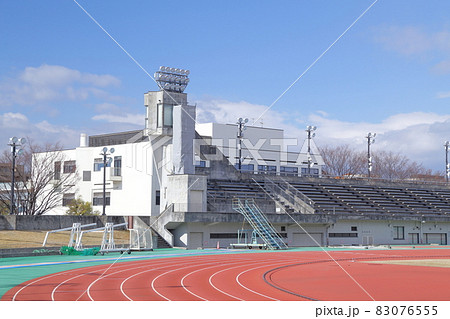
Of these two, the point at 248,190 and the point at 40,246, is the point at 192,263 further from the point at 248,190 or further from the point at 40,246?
the point at 248,190

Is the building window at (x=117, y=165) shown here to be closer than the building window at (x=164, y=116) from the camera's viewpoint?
No

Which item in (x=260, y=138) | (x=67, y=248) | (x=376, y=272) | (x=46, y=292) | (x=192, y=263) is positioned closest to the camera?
(x=46, y=292)

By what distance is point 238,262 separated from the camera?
32469 millimetres

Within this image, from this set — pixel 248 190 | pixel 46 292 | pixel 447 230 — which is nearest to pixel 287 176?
pixel 248 190

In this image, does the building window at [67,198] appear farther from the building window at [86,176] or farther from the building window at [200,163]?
the building window at [200,163]

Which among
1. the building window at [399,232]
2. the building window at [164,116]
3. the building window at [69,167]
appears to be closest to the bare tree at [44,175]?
the building window at [69,167]

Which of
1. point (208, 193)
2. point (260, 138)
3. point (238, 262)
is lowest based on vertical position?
point (238, 262)

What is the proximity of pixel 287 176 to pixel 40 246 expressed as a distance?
30861 mm

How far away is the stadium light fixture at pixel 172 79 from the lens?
→ 200 ft

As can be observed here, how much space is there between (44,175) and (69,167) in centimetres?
516

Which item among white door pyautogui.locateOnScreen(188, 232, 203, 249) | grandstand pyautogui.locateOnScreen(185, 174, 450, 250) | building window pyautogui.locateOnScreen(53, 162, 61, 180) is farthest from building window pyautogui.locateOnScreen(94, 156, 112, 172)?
white door pyautogui.locateOnScreen(188, 232, 203, 249)

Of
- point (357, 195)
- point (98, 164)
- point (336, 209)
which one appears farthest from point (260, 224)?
point (98, 164)

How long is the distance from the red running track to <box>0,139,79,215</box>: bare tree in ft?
119

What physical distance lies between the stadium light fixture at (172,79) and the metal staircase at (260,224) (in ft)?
53.1
